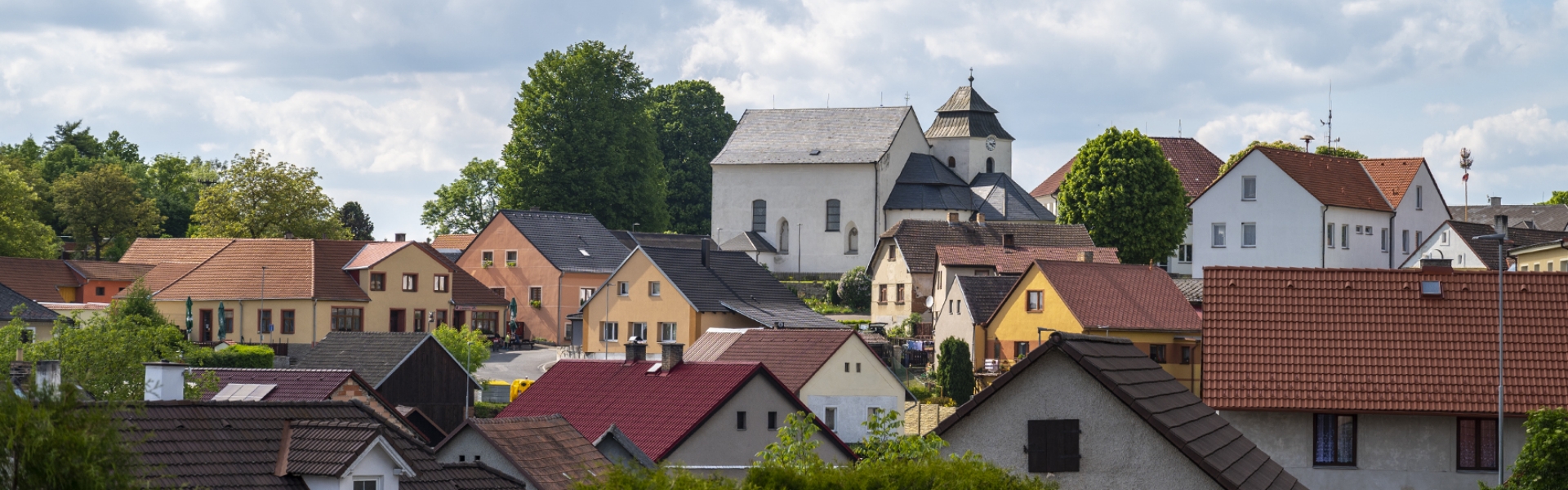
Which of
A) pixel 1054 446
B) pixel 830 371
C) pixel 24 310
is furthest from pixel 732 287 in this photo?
pixel 1054 446

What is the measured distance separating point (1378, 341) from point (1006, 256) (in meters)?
46.1

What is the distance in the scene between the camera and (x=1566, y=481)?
21.3 meters

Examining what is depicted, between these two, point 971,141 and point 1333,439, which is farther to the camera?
point 971,141

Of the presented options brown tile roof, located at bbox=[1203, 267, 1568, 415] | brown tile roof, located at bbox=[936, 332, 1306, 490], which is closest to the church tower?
brown tile roof, located at bbox=[1203, 267, 1568, 415]

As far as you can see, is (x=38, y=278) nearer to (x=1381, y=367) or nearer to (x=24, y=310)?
(x=24, y=310)

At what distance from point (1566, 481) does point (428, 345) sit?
3201cm

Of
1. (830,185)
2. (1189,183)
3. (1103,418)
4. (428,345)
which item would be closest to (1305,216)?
(1189,183)

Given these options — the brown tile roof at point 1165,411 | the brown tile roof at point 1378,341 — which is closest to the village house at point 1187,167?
the brown tile roof at point 1378,341

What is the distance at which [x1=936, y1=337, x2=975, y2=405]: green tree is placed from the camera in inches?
2101

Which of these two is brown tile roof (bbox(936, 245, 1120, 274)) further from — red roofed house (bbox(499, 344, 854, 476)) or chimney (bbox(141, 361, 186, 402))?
chimney (bbox(141, 361, 186, 402))

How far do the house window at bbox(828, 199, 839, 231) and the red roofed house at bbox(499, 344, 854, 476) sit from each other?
55.2 meters

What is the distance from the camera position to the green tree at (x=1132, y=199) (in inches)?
3113

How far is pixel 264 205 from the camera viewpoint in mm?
85938

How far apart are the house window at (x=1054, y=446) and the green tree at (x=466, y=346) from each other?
3800cm
